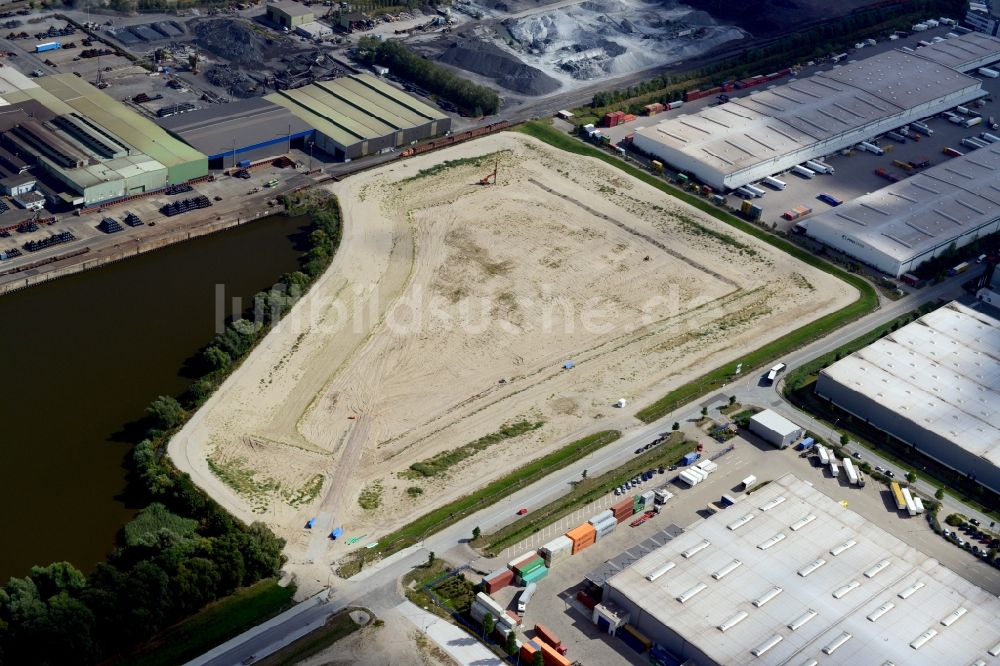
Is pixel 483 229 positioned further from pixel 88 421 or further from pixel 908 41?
pixel 908 41

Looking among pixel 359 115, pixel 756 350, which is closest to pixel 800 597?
pixel 756 350

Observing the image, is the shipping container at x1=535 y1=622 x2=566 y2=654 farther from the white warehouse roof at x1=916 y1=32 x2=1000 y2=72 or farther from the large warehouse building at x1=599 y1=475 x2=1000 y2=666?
the white warehouse roof at x1=916 y1=32 x2=1000 y2=72

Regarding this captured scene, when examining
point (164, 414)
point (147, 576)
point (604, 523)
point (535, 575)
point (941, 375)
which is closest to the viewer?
point (147, 576)

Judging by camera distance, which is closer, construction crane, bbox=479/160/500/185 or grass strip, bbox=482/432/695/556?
grass strip, bbox=482/432/695/556

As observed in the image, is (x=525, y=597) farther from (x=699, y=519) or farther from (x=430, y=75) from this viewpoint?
(x=430, y=75)

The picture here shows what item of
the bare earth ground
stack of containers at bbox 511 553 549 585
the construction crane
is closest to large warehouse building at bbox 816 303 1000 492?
the bare earth ground
